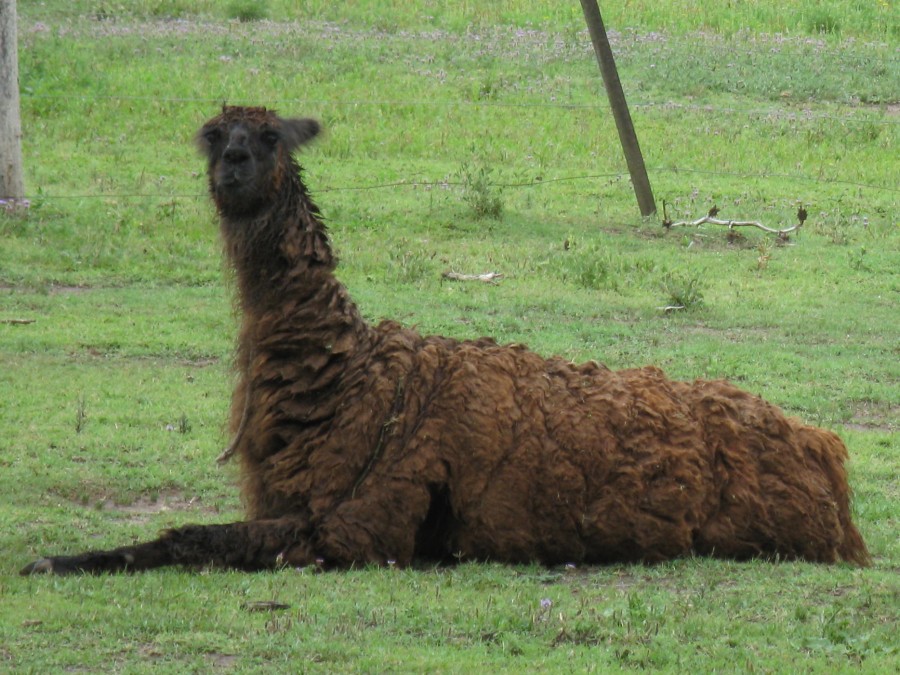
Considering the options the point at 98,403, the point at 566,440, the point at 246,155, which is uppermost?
the point at 246,155

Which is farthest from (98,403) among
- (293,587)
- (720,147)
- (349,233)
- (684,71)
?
(684,71)

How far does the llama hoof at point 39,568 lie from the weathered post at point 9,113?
1027cm

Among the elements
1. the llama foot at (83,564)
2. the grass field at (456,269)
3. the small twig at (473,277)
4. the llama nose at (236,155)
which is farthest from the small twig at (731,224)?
the llama foot at (83,564)

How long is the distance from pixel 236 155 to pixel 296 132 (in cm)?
35

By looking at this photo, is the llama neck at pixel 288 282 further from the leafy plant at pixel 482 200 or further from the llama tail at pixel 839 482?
the leafy plant at pixel 482 200

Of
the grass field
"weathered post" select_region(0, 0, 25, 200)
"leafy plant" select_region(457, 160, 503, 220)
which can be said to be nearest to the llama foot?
the grass field

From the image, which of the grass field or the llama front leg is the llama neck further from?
the llama front leg

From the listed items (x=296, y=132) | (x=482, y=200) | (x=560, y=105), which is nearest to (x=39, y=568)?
(x=296, y=132)

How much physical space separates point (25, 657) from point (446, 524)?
2204 mm

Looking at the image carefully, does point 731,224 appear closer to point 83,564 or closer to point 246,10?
point 83,564

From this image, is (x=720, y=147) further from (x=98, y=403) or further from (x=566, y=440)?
(x=566, y=440)

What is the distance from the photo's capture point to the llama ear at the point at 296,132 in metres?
6.46

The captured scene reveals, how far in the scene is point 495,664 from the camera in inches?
188

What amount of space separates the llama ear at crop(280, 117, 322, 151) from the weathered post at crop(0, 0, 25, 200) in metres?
9.48
